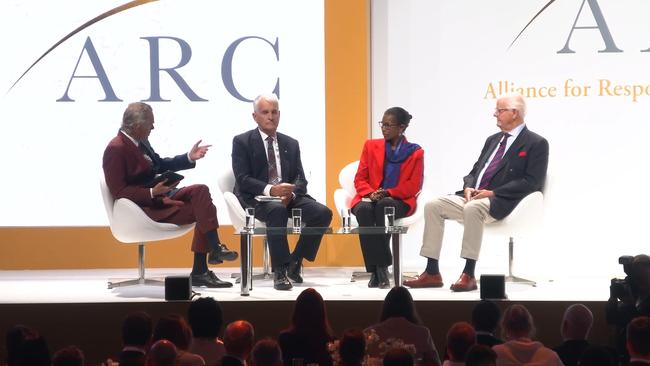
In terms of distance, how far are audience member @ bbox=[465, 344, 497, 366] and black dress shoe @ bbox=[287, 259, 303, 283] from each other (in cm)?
353

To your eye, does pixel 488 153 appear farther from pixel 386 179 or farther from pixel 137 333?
pixel 137 333

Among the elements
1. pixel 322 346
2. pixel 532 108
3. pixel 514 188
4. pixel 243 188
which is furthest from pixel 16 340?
pixel 532 108

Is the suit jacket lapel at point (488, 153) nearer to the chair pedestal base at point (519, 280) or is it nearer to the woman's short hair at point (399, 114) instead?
the woman's short hair at point (399, 114)

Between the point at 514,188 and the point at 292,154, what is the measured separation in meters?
1.55

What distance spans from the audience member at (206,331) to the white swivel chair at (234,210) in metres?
2.53

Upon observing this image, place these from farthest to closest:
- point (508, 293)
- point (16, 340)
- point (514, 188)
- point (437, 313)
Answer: point (514, 188) < point (508, 293) < point (437, 313) < point (16, 340)

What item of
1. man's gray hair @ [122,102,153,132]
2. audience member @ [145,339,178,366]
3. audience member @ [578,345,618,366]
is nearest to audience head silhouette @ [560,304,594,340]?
audience member @ [578,345,618,366]

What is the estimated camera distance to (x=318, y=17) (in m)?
8.68

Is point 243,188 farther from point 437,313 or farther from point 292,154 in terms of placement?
point 437,313

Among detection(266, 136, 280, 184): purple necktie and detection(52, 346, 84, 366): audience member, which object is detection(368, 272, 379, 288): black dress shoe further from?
detection(52, 346, 84, 366): audience member

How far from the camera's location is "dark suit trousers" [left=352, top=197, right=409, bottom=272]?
7.29 m

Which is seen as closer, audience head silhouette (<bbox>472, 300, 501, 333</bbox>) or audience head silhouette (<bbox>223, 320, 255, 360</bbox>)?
audience head silhouette (<bbox>223, 320, 255, 360</bbox>)

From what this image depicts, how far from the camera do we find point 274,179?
25.3ft

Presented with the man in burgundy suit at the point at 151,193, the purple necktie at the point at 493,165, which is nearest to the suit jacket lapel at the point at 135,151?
the man in burgundy suit at the point at 151,193
